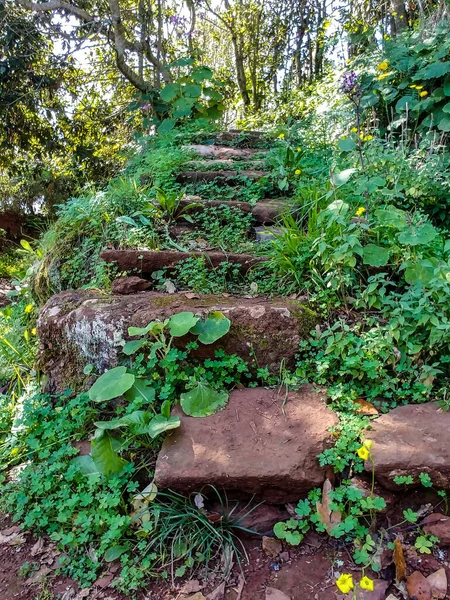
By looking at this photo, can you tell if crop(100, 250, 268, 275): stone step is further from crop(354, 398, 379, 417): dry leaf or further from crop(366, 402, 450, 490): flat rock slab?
crop(366, 402, 450, 490): flat rock slab

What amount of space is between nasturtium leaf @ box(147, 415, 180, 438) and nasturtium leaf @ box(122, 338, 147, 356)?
0.35 meters

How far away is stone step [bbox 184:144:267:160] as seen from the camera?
4562 millimetres

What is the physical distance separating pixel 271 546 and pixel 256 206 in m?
2.47

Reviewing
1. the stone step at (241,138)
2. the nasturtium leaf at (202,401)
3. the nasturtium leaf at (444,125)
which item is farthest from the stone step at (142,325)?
the stone step at (241,138)

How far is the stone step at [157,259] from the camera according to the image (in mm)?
2613

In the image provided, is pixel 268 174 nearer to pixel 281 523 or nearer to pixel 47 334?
pixel 47 334

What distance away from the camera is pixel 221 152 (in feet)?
15.5

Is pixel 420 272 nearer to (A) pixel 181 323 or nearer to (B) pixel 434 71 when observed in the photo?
(A) pixel 181 323

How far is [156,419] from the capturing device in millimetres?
1729

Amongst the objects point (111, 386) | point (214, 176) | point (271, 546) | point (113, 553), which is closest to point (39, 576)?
point (113, 553)

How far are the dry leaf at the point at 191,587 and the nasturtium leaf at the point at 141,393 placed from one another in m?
0.73

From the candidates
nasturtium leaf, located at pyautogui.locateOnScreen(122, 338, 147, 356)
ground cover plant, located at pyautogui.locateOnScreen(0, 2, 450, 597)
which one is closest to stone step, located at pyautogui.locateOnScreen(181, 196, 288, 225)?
ground cover plant, located at pyautogui.locateOnScreen(0, 2, 450, 597)

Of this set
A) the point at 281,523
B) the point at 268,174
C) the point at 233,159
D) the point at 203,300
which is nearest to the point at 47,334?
the point at 203,300

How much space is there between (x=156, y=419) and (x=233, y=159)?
354cm
